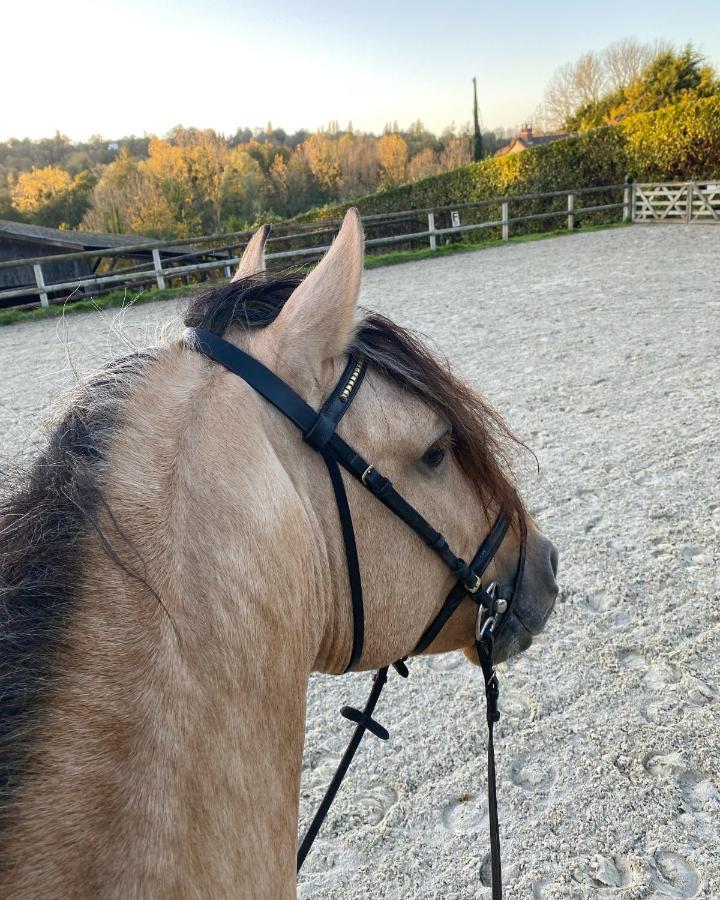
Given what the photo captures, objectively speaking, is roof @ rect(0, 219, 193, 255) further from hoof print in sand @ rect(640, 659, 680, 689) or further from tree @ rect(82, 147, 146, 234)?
tree @ rect(82, 147, 146, 234)

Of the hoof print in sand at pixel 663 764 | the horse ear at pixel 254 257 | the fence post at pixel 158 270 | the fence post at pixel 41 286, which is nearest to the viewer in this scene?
the horse ear at pixel 254 257

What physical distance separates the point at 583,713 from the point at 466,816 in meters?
0.71

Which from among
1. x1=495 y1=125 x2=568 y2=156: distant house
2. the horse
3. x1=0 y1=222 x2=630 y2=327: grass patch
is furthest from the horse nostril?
x1=495 y1=125 x2=568 y2=156: distant house

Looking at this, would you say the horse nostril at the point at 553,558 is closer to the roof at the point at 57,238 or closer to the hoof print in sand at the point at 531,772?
the hoof print in sand at the point at 531,772

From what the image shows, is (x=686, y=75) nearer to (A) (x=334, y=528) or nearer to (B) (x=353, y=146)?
(A) (x=334, y=528)

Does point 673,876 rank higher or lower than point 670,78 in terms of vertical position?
lower

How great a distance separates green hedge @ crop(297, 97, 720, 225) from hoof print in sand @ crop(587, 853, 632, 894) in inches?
852

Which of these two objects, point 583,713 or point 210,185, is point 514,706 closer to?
point 583,713

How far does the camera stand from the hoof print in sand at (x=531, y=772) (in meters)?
2.39

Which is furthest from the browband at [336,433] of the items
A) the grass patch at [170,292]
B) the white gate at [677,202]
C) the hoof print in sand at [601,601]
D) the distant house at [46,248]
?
the white gate at [677,202]

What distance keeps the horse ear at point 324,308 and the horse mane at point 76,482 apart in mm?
96

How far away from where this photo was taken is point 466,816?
2299mm

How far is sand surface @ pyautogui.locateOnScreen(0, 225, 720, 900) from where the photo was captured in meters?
2.11

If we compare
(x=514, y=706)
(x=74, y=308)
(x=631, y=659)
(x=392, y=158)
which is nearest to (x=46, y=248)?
(x=74, y=308)
